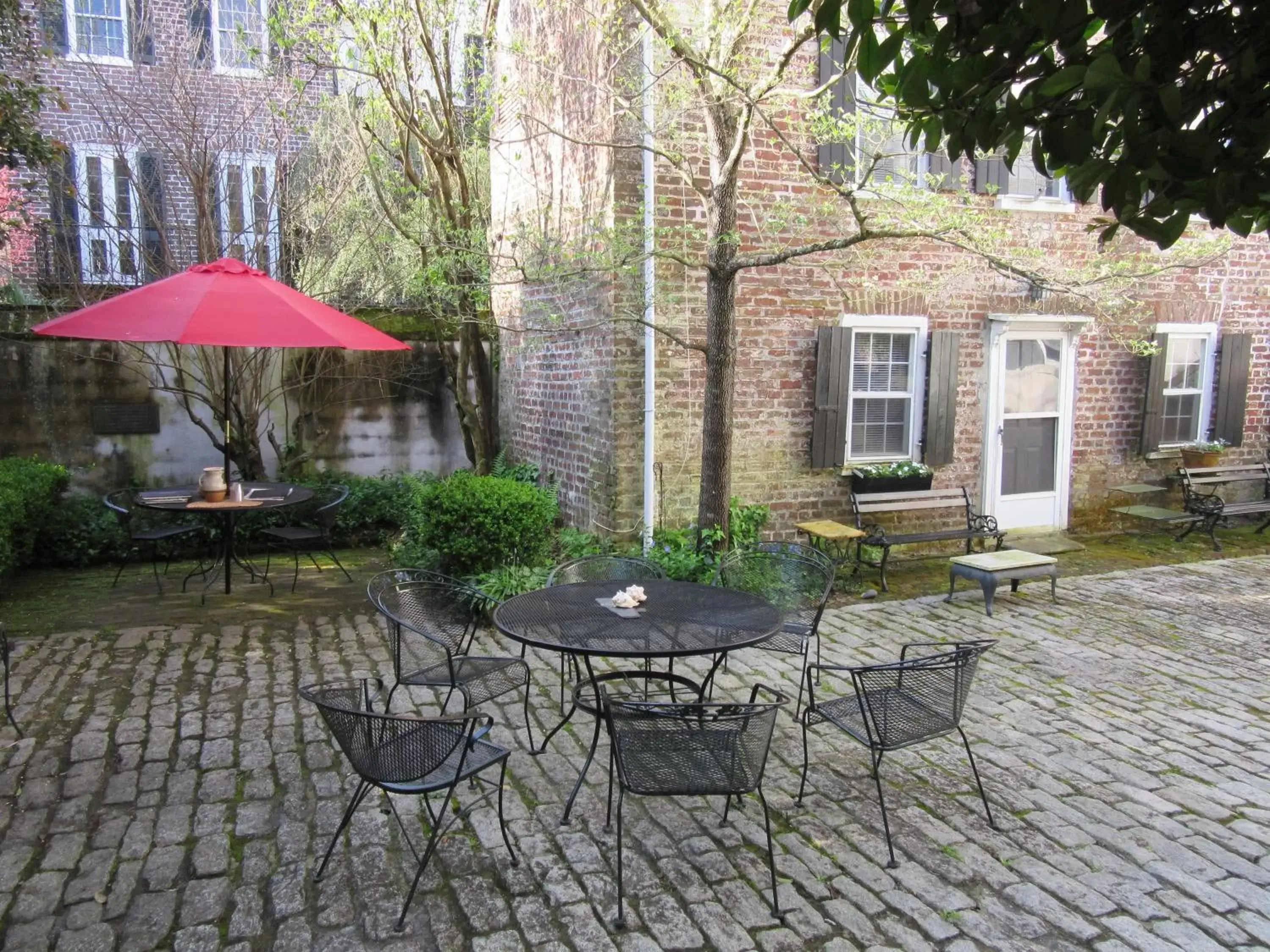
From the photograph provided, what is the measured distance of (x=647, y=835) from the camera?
362 cm

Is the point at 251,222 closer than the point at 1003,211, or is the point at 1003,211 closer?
the point at 1003,211

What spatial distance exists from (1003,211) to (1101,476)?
3.24 m

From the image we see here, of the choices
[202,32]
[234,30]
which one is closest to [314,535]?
[234,30]

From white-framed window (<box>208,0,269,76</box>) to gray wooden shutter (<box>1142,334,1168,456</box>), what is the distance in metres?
10.3

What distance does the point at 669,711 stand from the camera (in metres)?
2.98

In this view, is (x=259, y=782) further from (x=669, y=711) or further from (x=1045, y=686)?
(x=1045, y=686)

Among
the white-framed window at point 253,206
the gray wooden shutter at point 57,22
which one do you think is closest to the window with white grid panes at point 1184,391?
the white-framed window at point 253,206

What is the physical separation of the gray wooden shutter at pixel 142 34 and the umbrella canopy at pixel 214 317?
540cm

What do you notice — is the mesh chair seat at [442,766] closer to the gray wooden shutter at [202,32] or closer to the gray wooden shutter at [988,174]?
the gray wooden shutter at [988,174]

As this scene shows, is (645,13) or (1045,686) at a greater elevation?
(645,13)

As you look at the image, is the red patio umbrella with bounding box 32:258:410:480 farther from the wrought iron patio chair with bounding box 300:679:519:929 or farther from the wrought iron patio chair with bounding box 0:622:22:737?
the wrought iron patio chair with bounding box 300:679:519:929

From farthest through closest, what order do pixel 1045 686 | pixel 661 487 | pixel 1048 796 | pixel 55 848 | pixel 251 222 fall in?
1. pixel 251 222
2. pixel 661 487
3. pixel 1045 686
4. pixel 1048 796
5. pixel 55 848

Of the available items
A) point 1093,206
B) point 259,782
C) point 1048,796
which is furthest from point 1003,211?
point 259,782

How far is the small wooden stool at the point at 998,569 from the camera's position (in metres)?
6.98
